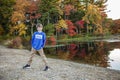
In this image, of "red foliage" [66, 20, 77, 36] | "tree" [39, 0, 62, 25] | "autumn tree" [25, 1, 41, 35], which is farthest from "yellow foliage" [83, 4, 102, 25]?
"autumn tree" [25, 1, 41, 35]

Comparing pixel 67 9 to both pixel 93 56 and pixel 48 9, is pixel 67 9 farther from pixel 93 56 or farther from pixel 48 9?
pixel 93 56

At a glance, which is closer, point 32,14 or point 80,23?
point 32,14

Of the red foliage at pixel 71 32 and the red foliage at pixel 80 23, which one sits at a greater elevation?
the red foliage at pixel 80 23

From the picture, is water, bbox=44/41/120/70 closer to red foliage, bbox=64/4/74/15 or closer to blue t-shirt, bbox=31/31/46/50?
blue t-shirt, bbox=31/31/46/50

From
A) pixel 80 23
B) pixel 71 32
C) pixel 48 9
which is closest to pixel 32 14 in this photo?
pixel 48 9

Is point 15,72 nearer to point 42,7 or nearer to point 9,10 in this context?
point 9,10

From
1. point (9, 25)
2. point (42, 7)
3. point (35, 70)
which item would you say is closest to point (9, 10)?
point (9, 25)

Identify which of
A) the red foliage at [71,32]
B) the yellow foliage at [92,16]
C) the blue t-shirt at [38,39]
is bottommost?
the red foliage at [71,32]

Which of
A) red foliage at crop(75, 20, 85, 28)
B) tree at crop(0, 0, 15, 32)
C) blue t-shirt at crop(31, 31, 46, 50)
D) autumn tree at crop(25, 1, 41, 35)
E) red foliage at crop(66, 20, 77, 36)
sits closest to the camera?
blue t-shirt at crop(31, 31, 46, 50)

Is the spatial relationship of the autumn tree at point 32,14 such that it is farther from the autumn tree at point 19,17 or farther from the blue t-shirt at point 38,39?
the blue t-shirt at point 38,39

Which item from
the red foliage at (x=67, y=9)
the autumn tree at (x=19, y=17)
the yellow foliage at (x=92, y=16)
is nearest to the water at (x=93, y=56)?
the autumn tree at (x=19, y=17)

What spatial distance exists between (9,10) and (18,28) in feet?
12.2

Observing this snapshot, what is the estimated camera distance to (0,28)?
5194 centimetres

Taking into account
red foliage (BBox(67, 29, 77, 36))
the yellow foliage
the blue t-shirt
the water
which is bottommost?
the water
